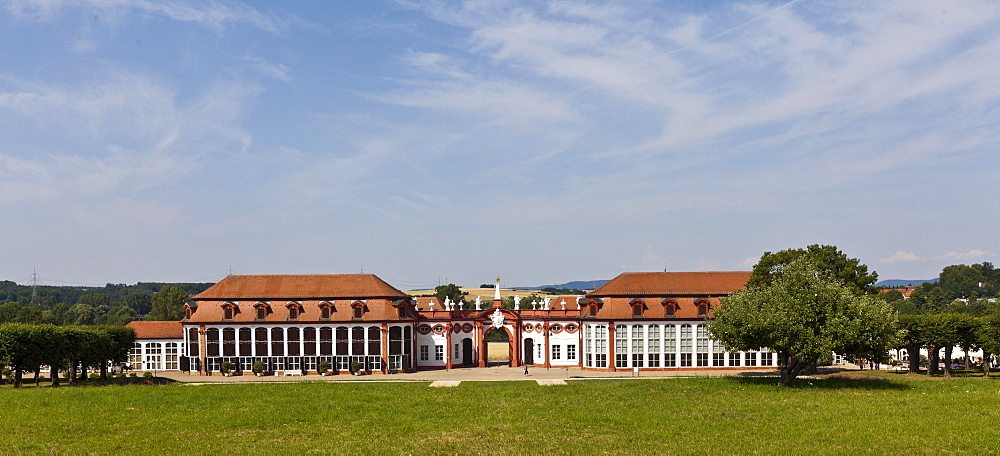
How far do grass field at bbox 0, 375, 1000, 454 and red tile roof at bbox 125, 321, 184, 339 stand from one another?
34.7m

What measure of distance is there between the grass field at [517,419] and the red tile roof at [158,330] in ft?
114

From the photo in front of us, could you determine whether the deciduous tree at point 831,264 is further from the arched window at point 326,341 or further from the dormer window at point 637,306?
the arched window at point 326,341

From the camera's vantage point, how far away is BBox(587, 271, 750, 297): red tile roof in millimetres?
81875

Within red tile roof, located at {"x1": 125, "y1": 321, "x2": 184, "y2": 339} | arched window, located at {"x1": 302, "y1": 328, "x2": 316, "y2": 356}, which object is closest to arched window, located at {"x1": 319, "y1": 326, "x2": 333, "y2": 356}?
arched window, located at {"x1": 302, "y1": 328, "x2": 316, "y2": 356}

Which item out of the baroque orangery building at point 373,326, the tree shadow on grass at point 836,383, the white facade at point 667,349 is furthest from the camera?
the baroque orangery building at point 373,326

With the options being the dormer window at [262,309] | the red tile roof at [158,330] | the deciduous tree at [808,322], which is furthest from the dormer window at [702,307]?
the red tile roof at [158,330]

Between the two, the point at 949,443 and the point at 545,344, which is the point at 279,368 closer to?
the point at 545,344

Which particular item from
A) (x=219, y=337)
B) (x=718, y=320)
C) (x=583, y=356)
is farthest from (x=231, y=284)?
(x=718, y=320)

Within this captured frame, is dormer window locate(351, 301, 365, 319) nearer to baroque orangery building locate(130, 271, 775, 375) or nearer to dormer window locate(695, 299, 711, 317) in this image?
baroque orangery building locate(130, 271, 775, 375)

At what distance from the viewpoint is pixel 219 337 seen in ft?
267

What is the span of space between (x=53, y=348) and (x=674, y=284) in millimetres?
57710

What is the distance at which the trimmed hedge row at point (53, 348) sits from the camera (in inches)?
2382

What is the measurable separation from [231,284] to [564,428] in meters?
57.1

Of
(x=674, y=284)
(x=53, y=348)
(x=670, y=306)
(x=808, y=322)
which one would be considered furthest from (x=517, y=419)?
(x=674, y=284)
